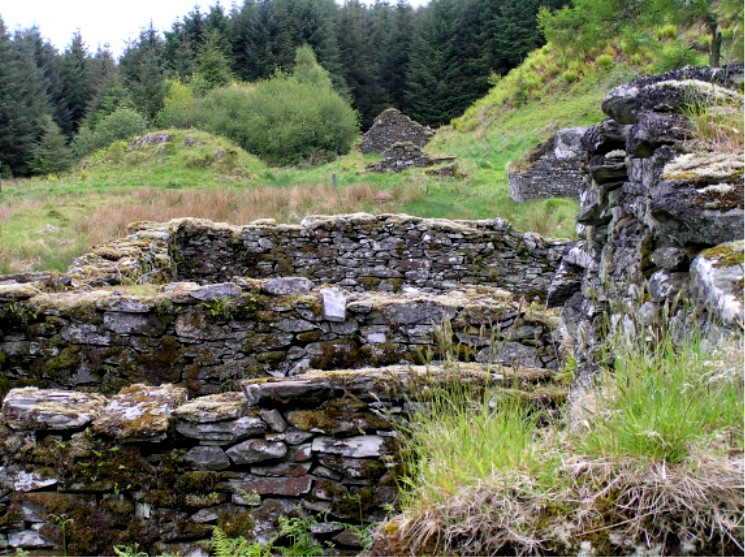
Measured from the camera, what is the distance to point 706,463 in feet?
6.30

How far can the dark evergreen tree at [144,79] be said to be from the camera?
1965 inches

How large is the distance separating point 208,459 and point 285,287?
2.50 m

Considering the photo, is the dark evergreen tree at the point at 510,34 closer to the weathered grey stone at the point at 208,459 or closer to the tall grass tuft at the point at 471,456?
the weathered grey stone at the point at 208,459

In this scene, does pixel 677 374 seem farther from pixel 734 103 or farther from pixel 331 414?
pixel 734 103

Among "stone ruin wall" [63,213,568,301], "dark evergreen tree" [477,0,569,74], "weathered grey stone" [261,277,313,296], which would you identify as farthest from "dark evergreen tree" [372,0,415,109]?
"weathered grey stone" [261,277,313,296]

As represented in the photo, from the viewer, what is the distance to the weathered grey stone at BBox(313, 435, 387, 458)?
319cm

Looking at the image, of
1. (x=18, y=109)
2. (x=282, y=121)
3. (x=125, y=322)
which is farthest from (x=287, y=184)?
(x=18, y=109)

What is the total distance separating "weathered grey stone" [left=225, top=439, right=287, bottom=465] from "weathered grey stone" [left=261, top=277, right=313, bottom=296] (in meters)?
2.41

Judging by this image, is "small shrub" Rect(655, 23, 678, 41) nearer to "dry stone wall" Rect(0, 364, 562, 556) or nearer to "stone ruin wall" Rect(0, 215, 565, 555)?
"stone ruin wall" Rect(0, 215, 565, 555)

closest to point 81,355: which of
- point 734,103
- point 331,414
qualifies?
point 331,414

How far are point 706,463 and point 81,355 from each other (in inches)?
198

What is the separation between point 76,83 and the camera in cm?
6500

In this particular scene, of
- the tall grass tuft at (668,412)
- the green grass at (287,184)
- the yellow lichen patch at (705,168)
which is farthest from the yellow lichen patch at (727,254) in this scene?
the green grass at (287,184)

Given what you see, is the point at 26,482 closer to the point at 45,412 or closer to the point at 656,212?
the point at 45,412
